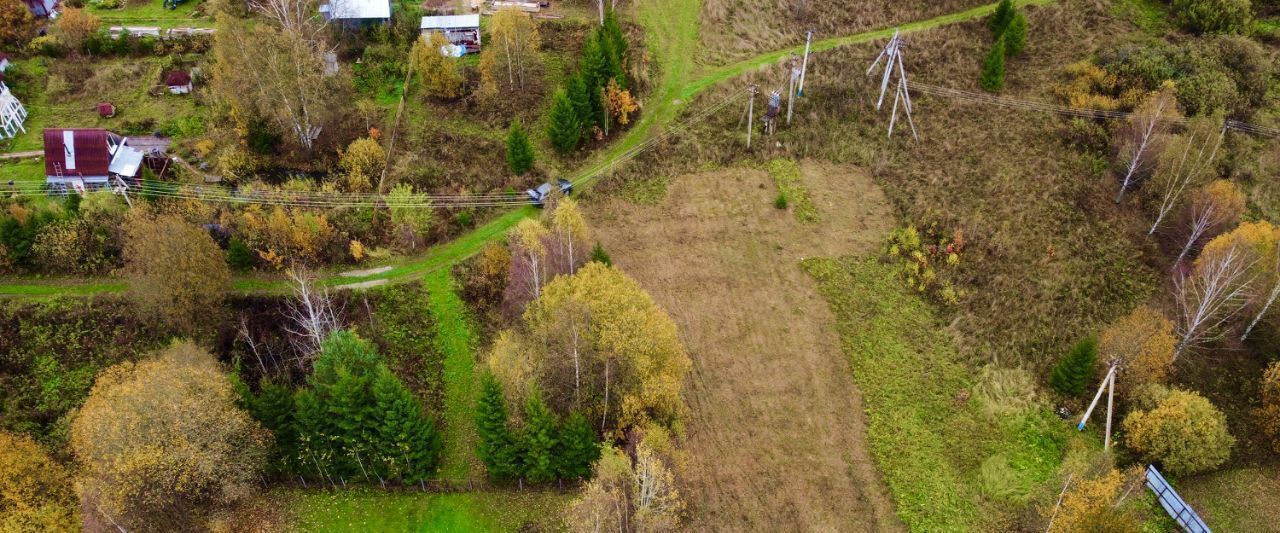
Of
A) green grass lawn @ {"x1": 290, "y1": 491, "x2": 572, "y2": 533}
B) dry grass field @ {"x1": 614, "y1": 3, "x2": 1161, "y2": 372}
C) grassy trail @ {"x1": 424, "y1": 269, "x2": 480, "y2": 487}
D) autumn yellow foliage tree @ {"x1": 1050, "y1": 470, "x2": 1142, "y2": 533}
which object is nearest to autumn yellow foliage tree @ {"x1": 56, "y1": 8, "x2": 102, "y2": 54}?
grassy trail @ {"x1": 424, "y1": 269, "x2": 480, "y2": 487}

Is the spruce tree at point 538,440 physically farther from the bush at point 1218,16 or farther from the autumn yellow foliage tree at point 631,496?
the bush at point 1218,16

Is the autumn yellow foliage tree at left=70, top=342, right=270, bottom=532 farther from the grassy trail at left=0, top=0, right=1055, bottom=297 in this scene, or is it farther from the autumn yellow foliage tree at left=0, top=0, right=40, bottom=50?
the autumn yellow foliage tree at left=0, top=0, right=40, bottom=50

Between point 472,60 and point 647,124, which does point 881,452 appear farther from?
point 472,60

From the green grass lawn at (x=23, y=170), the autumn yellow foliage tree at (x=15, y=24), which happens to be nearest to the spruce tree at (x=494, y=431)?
the green grass lawn at (x=23, y=170)

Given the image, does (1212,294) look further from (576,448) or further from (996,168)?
(576,448)

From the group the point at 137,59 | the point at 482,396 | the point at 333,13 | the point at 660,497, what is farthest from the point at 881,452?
the point at 137,59

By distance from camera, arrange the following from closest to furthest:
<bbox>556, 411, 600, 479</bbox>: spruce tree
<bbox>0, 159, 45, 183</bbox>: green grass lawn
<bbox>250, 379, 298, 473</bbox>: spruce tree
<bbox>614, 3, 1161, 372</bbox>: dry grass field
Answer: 1. <bbox>556, 411, 600, 479</bbox>: spruce tree
2. <bbox>250, 379, 298, 473</bbox>: spruce tree
3. <bbox>614, 3, 1161, 372</bbox>: dry grass field
4. <bbox>0, 159, 45, 183</bbox>: green grass lawn
